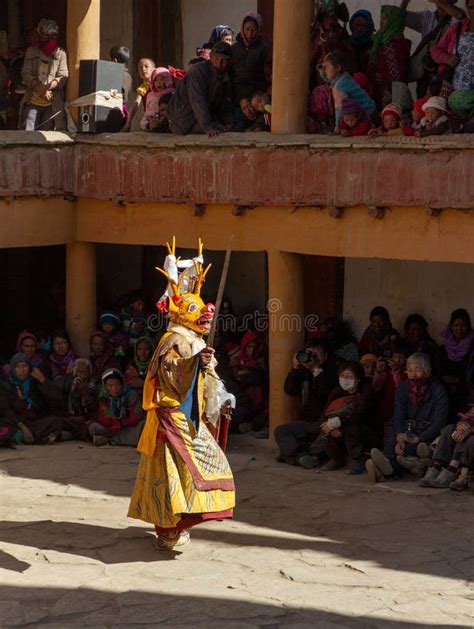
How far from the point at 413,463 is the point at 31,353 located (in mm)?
4172

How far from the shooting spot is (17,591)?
913cm

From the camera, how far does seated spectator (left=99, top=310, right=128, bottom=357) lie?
567 inches

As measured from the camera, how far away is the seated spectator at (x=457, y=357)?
12.4 metres

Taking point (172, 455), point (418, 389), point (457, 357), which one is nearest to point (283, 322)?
point (457, 357)

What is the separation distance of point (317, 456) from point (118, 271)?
509 centimetres

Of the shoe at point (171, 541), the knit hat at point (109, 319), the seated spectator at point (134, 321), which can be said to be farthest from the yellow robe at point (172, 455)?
the knit hat at point (109, 319)

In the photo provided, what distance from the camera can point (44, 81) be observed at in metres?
14.5

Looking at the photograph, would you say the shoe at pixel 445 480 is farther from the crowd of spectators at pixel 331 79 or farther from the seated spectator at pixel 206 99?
the seated spectator at pixel 206 99

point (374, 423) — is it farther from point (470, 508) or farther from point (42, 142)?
point (42, 142)

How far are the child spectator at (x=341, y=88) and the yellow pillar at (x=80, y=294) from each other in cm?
333

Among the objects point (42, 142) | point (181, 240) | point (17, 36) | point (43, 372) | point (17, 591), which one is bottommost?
point (17, 591)

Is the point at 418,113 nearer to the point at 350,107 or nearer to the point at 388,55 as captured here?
the point at 350,107

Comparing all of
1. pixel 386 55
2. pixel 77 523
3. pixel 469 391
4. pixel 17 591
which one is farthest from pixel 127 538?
pixel 386 55

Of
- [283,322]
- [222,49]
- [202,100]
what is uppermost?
[222,49]
